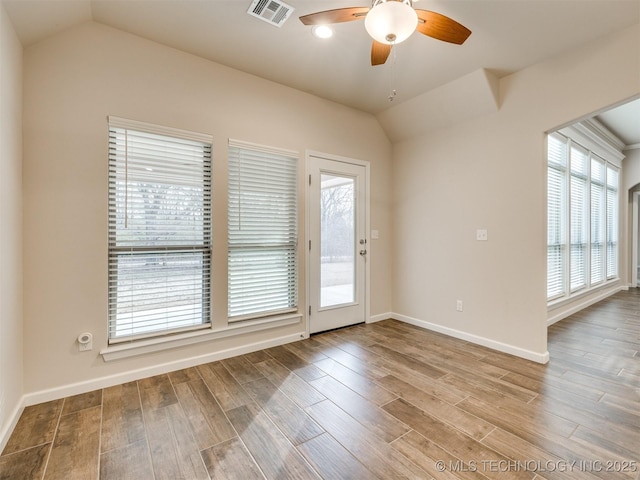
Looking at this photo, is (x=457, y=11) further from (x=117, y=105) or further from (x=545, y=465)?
(x=545, y=465)

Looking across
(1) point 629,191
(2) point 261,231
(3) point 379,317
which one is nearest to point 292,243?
(2) point 261,231

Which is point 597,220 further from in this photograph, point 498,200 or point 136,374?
point 136,374

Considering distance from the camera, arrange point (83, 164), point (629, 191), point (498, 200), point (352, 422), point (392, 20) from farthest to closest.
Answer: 1. point (629, 191)
2. point (498, 200)
3. point (83, 164)
4. point (352, 422)
5. point (392, 20)

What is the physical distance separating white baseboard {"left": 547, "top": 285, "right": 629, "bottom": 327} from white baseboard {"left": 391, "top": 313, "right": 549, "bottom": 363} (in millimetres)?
1446

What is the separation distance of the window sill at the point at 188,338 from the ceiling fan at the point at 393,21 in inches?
103

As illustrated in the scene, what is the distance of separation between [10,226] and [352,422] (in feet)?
8.16

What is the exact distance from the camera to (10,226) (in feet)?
6.28

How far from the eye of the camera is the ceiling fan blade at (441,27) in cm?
183

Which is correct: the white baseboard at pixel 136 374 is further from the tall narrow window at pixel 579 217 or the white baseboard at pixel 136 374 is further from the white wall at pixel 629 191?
the white wall at pixel 629 191

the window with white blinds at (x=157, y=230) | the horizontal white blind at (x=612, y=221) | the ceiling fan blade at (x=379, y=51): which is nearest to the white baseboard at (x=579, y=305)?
the horizontal white blind at (x=612, y=221)

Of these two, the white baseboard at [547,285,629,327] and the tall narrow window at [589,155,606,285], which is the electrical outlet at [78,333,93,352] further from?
the tall narrow window at [589,155,606,285]

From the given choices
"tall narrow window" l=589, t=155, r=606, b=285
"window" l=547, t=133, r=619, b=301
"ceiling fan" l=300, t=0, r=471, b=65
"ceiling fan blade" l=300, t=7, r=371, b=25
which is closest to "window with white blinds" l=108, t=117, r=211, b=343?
"ceiling fan blade" l=300, t=7, r=371, b=25

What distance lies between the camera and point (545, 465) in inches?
62.7

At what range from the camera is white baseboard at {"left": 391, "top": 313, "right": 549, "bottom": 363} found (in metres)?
2.90
